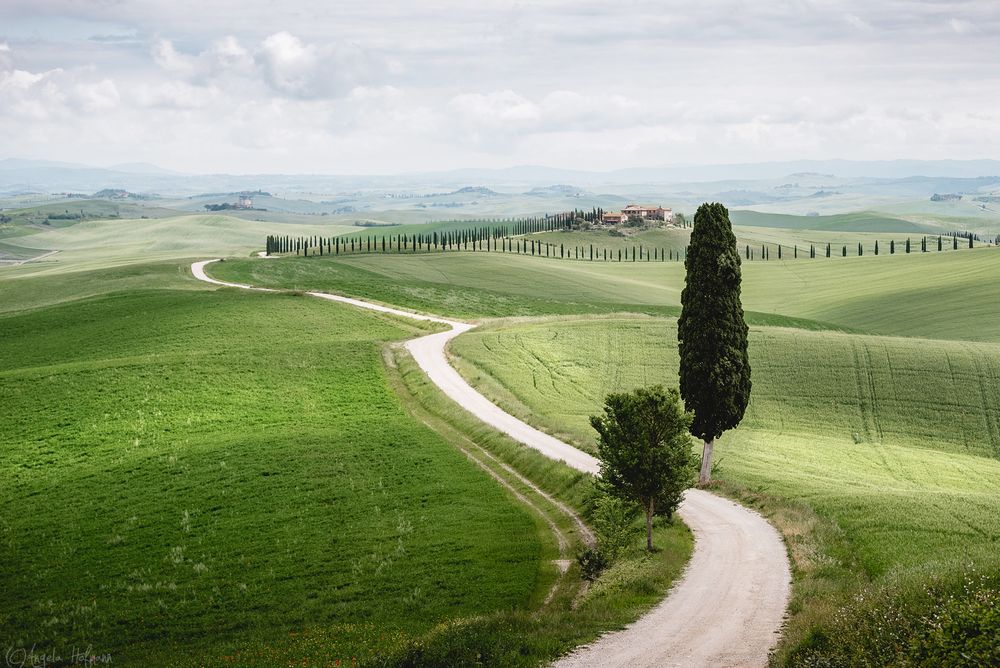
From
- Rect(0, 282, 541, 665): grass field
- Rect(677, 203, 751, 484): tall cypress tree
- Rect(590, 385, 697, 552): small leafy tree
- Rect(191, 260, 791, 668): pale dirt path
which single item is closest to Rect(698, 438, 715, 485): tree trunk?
Rect(677, 203, 751, 484): tall cypress tree

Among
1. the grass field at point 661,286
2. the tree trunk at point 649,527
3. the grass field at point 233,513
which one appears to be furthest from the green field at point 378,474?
the grass field at point 661,286

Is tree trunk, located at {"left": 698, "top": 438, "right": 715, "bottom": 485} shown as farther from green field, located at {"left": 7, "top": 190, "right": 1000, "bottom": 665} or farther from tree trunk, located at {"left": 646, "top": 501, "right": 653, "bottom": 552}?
tree trunk, located at {"left": 646, "top": 501, "right": 653, "bottom": 552}

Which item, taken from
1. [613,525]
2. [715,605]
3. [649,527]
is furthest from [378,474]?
[715,605]

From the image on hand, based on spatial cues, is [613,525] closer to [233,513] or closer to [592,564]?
[592,564]

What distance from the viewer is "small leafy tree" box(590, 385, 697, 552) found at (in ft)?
107

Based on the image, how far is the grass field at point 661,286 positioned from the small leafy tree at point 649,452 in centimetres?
6735

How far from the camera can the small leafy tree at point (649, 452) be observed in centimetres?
3275

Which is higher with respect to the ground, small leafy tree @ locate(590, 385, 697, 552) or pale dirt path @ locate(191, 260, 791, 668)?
small leafy tree @ locate(590, 385, 697, 552)

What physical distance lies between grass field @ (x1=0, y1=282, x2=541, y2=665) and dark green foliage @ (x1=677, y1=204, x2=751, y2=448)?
11.2m

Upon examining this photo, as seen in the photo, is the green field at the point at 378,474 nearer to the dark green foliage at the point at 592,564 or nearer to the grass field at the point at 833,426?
the grass field at the point at 833,426

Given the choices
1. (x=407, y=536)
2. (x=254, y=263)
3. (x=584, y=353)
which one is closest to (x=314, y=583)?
(x=407, y=536)

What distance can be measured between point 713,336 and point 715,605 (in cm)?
1801

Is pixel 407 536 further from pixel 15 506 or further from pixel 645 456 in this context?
pixel 15 506

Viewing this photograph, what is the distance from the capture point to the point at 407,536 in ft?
111
